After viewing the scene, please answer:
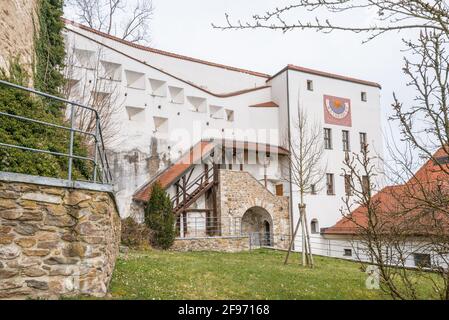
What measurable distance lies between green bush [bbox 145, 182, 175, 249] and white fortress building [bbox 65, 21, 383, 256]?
1190mm

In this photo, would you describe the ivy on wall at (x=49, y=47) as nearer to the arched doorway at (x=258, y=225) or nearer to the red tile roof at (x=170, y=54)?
the red tile roof at (x=170, y=54)

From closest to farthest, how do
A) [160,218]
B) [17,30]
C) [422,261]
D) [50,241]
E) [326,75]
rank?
[422,261] → [50,241] → [17,30] → [160,218] → [326,75]

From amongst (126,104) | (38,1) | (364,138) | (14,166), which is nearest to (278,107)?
(364,138)

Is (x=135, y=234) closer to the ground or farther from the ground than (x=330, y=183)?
closer to the ground

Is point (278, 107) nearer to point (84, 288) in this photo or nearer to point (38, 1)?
point (38, 1)

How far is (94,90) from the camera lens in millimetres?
15570

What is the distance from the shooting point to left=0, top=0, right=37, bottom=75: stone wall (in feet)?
25.6

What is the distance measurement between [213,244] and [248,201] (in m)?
3.76

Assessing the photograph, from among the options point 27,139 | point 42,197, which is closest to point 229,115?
point 27,139

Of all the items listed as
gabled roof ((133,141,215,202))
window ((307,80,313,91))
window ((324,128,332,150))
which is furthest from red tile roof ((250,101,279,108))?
gabled roof ((133,141,215,202))

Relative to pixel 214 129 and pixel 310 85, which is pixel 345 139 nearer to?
pixel 310 85

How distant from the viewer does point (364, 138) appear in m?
25.7
